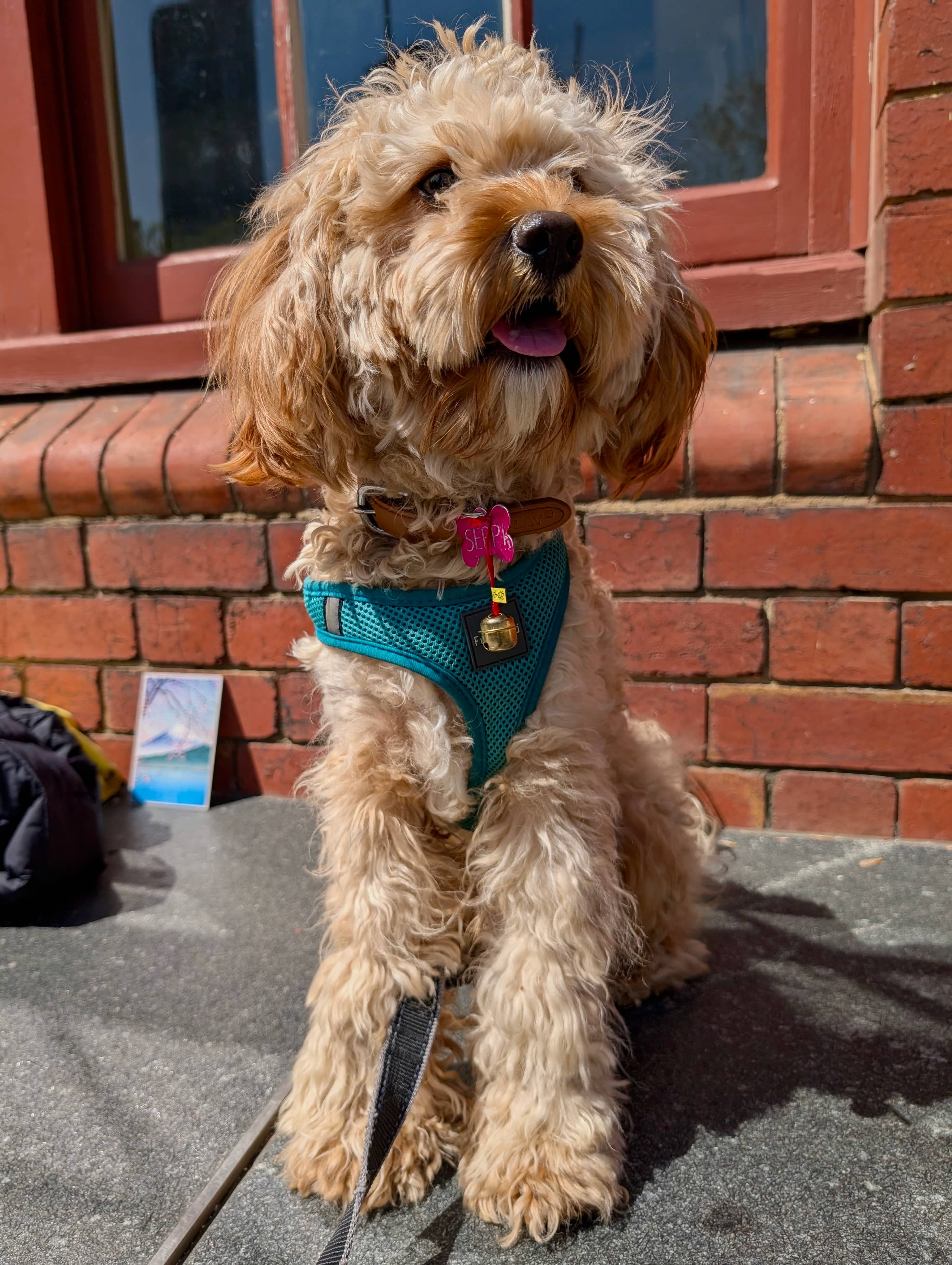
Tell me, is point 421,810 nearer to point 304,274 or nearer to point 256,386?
point 256,386

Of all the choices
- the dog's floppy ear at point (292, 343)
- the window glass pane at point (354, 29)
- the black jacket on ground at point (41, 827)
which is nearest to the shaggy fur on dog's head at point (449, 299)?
the dog's floppy ear at point (292, 343)

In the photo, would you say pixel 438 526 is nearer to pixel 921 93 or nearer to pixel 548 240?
pixel 548 240

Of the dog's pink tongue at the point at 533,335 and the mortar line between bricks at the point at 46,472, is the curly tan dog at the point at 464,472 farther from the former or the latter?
the mortar line between bricks at the point at 46,472

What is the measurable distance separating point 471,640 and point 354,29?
2275mm

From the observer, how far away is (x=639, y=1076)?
5.03ft

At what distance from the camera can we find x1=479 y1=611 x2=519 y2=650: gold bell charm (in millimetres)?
1351

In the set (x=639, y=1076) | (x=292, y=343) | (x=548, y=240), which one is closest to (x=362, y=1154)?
(x=639, y=1076)

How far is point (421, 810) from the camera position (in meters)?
1.46

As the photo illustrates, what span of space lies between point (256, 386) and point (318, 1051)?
1040 mm

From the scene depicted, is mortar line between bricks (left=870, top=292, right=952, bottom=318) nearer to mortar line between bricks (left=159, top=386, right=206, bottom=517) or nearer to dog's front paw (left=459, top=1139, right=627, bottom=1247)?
mortar line between bricks (left=159, top=386, right=206, bottom=517)

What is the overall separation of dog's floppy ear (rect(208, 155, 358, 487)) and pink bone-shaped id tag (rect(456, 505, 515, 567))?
0.69 feet

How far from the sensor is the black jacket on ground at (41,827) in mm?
2068

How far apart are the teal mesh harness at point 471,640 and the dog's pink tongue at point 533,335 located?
1.16 feet

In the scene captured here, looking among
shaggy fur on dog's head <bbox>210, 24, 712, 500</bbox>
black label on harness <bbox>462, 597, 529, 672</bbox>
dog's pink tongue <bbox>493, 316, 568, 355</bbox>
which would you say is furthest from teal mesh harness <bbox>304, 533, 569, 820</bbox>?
dog's pink tongue <bbox>493, 316, 568, 355</bbox>
